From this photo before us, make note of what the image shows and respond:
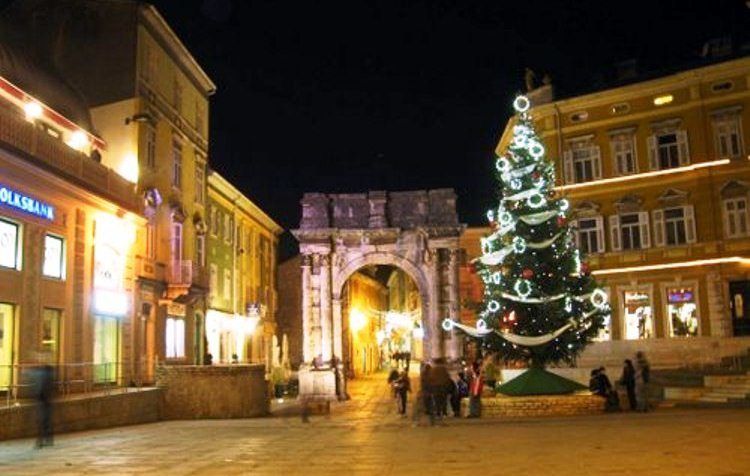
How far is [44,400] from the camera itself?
53.8 feet

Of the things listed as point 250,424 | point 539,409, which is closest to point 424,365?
point 539,409

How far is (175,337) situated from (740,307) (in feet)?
81.6

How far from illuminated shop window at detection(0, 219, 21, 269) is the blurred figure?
6.41 meters

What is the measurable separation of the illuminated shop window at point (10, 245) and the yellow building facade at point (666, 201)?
80.9 feet

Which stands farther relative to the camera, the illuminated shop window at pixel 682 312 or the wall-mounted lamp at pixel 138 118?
the illuminated shop window at pixel 682 312

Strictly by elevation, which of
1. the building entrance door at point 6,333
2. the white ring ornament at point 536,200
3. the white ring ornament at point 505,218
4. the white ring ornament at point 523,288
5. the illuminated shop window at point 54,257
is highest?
the white ring ornament at point 536,200

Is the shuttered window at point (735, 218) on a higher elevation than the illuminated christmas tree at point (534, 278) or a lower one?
higher

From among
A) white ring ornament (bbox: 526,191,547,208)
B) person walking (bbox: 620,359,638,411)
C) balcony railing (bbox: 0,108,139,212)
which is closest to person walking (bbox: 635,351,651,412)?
person walking (bbox: 620,359,638,411)

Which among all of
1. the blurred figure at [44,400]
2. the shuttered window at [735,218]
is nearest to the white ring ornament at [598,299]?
the blurred figure at [44,400]

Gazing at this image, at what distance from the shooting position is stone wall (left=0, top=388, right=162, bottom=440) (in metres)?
17.4

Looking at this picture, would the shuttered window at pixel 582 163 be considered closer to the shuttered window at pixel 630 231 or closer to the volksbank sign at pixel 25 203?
the shuttered window at pixel 630 231

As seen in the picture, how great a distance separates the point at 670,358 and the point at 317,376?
1600cm

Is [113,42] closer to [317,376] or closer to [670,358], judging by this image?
[317,376]

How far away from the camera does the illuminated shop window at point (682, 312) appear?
37.9 meters
